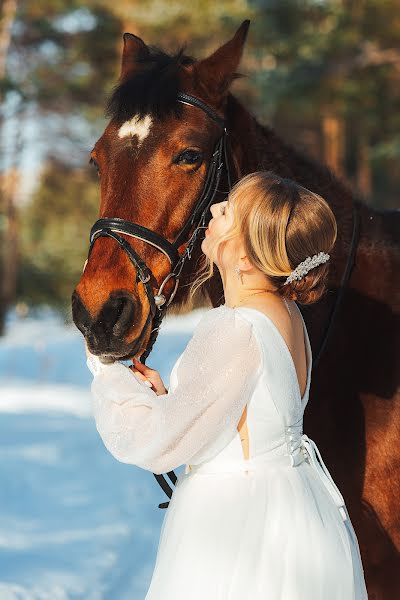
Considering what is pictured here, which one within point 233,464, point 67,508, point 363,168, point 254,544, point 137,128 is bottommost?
point 67,508

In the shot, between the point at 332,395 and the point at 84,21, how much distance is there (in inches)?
826

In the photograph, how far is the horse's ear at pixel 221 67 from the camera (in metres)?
2.95

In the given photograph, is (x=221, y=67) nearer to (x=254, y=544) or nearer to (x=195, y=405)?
(x=195, y=405)

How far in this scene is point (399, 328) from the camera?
2.98 meters

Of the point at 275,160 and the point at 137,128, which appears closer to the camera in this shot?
the point at 137,128

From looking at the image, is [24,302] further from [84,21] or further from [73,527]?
[73,527]

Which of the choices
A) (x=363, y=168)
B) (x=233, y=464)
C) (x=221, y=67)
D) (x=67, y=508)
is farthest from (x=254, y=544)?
(x=363, y=168)

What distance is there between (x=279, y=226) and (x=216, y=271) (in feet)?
3.06

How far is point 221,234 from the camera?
221 centimetres

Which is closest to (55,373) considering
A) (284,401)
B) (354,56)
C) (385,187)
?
(354,56)

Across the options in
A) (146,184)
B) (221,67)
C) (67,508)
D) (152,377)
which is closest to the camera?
(152,377)

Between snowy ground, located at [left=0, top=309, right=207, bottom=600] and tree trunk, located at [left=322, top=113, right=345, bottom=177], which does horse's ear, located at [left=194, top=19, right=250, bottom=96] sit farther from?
tree trunk, located at [left=322, top=113, right=345, bottom=177]

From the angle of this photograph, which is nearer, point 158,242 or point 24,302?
point 158,242

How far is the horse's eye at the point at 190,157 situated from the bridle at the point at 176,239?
69 millimetres
